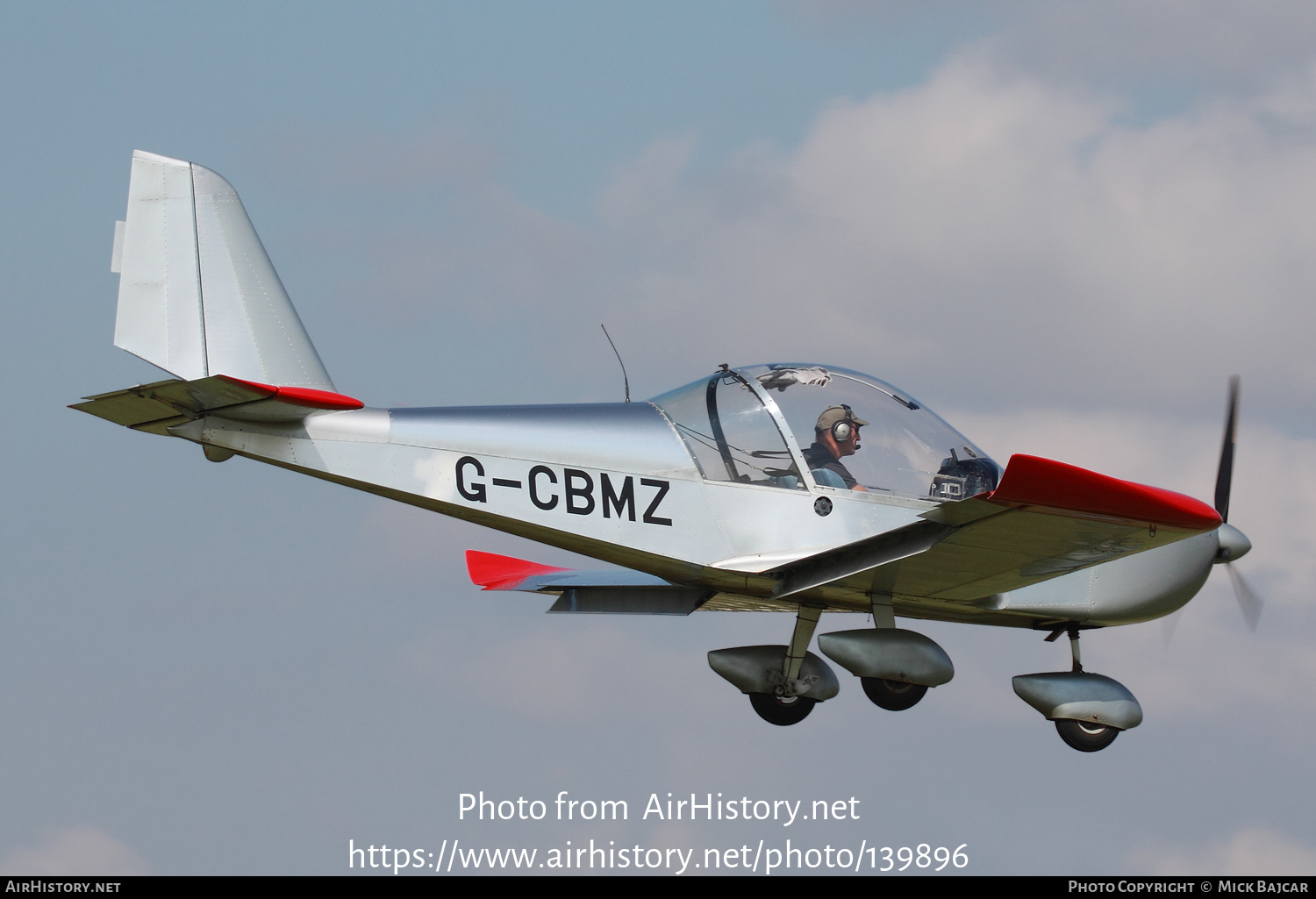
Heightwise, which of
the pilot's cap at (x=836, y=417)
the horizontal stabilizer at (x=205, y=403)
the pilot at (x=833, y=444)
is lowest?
the horizontal stabilizer at (x=205, y=403)

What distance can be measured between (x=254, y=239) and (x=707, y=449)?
3907 mm

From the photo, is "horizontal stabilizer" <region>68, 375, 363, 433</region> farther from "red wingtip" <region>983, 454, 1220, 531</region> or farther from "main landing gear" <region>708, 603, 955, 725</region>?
"red wingtip" <region>983, 454, 1220, 531</region>

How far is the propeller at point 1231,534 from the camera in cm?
1337

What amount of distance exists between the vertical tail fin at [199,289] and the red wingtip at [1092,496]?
5.35 meters

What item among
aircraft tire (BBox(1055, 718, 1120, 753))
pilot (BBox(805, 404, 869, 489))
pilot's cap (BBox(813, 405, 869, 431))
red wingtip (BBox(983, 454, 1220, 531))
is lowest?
aircraft tire (BBox(1055, 718, 1120, 753))

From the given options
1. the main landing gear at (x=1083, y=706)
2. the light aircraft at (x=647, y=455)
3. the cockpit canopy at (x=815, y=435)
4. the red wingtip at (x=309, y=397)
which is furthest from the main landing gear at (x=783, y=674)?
the red wingtip at (x=309, y=397)

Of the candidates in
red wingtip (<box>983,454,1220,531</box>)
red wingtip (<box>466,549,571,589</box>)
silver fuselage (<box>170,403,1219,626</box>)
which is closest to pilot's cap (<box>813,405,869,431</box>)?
silver fuselage (<box>170,403,1219,626</box>)

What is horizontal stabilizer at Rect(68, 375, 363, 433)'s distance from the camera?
10.3 m

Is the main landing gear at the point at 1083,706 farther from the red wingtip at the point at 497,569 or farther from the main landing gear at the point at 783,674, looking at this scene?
the red wingtip at the point at 497,569

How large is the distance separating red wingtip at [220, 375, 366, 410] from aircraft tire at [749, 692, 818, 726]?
4758 millimetres

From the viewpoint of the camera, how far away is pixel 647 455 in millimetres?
11445

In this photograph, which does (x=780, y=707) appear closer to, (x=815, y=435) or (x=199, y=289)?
(x=815, y=435)

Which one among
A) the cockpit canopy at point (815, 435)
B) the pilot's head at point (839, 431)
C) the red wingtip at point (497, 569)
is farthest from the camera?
the red wingtip at point (497, 569)

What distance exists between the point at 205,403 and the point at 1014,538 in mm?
5989
